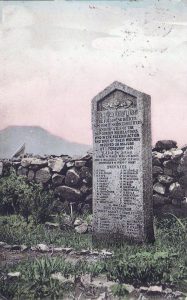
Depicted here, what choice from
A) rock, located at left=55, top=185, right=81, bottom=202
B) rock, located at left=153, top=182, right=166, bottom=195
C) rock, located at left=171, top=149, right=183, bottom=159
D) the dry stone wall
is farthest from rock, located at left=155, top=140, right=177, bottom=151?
rock, located at left=55, top=185, right=81, bottom=202

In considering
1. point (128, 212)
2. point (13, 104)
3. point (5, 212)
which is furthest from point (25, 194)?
point (128, 212)

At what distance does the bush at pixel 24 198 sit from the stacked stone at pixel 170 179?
2.15m

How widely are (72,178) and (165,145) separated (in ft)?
6.82

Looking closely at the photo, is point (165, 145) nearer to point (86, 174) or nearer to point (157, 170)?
point (157, 170)

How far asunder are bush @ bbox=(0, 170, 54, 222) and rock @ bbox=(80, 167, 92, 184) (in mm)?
749

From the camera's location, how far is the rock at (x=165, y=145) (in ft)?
25.7

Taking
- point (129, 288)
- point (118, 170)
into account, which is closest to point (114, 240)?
point (118, 170)

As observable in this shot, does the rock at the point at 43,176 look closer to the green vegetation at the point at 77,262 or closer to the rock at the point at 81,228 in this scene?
the green vegetation at the point at 77,262

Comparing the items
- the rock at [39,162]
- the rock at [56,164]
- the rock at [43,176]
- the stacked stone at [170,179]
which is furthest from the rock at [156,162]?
the rock at [39,162]

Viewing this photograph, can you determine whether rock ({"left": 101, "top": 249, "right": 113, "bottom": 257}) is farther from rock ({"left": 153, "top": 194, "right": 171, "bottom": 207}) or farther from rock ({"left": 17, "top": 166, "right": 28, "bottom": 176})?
rock ({"left": 17, "top": 166, "right": 28, "bottom": 176})

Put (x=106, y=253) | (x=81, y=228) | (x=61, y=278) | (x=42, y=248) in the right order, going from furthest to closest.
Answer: (x=81, y=228) < (x=42, y=248) < (x=106, y=253) < (x=61, y=278)

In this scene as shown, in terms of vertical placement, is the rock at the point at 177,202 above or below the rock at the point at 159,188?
below

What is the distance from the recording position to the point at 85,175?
821 centimetres

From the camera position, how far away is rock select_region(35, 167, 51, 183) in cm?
845
